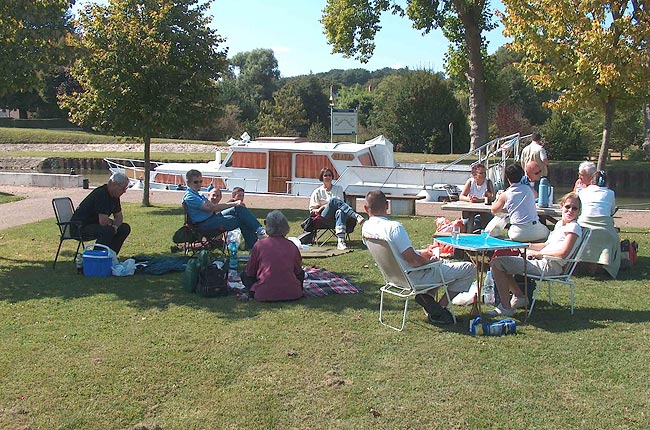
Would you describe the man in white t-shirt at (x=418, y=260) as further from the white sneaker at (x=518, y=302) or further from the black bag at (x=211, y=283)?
the black bag at (x=211, y=283)

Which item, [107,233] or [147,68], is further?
[147,68]

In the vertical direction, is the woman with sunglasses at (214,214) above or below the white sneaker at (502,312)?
above

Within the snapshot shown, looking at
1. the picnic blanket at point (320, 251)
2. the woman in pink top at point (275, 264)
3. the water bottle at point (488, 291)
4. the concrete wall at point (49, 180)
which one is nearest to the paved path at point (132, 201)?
the concrete wall at point (49, 180)

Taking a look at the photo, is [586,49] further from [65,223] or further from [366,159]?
[65,223]

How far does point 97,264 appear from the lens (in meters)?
8.46

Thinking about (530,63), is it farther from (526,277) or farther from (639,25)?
(526,277)

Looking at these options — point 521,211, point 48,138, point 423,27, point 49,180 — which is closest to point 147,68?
point 49,180

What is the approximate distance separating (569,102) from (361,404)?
46.6 ft

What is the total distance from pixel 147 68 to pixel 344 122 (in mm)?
11973

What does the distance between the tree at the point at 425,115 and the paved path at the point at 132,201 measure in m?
21.4

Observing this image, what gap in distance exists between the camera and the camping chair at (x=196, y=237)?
934cm

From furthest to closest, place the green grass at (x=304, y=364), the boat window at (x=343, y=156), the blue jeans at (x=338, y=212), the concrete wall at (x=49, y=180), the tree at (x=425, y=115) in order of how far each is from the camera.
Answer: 1. the tree at (x=425, y=115)
2. the concrete wall at (x=49, y=180)
3. the boat window at (x=343, y=156)
4. the blue jeans at (x=338, y=212)
5. the green grass at (x=304, y=364)

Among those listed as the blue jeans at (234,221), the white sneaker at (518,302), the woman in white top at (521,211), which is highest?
the woman in white top at (521,211)

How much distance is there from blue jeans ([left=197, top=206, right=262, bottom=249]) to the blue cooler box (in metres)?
1.36
